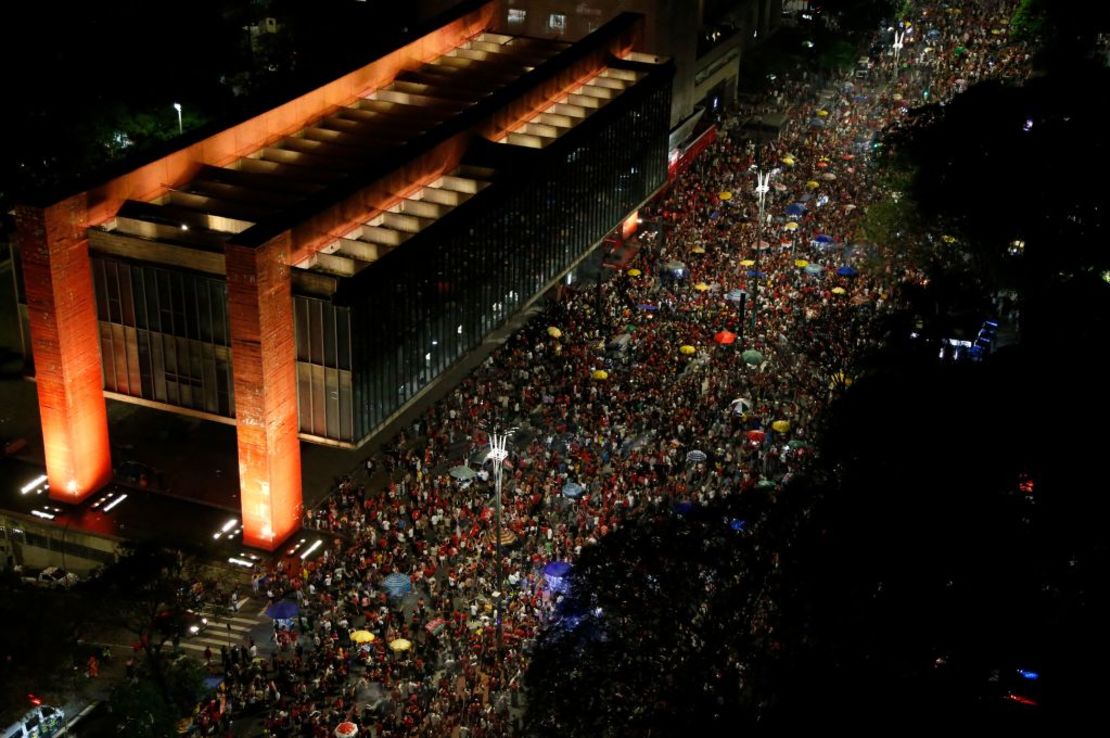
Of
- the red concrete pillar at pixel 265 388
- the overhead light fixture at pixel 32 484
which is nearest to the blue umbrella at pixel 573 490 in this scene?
the red concrete pillar at pixel 265 388

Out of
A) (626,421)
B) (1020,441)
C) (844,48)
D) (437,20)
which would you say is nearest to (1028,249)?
(626,421)

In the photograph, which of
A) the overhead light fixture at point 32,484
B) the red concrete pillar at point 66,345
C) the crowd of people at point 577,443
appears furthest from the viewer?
the overhead light fixture at point 32,484

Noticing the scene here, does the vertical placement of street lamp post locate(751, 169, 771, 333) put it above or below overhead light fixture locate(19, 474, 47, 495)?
above

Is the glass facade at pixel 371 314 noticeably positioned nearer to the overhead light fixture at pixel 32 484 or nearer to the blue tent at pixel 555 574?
the overhead light fixture at pixel 32 484

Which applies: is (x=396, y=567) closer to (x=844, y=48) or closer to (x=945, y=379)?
(x=945, y=379)

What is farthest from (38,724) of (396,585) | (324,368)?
(324,368)

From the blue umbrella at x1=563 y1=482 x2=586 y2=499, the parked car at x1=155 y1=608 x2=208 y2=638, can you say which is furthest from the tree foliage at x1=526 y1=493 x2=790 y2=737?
the blue umbrella at x1=563 y1=482 x2=586 y2=499

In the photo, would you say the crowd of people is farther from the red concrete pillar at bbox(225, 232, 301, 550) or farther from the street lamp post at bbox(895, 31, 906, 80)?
the street lamp post at bbox(895, 31, 906, 80)
